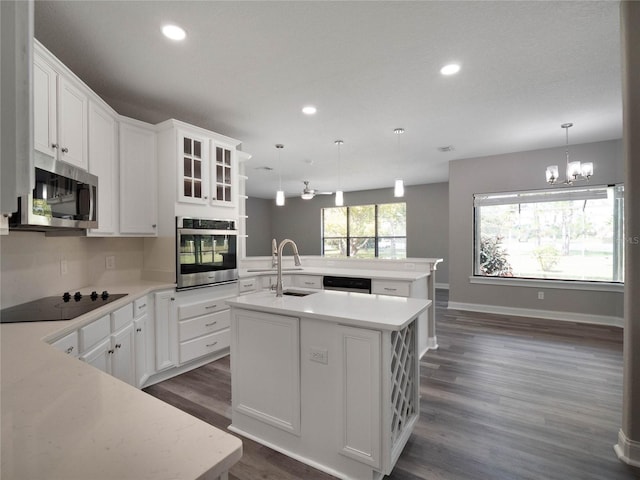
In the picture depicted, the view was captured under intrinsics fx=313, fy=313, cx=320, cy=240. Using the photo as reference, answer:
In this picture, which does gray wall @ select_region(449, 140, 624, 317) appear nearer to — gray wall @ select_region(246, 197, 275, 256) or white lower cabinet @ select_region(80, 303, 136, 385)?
white lower cabinet @ select_region(80, 303, 136, 385)

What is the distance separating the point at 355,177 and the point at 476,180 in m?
2.60

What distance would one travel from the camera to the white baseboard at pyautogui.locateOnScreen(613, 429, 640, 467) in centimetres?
184

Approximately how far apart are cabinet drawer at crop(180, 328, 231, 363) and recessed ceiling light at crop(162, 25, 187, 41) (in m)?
2.54

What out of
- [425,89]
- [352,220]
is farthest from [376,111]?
[352,220]

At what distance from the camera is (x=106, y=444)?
664 mm

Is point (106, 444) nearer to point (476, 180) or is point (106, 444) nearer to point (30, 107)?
point (30, 107)

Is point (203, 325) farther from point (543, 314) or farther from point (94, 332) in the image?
point (543, 314)

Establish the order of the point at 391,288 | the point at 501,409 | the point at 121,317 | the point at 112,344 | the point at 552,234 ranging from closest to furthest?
the point at 112,344, the point at 121,317, the point at 501,409, the point at 391,288, the point at 552,234

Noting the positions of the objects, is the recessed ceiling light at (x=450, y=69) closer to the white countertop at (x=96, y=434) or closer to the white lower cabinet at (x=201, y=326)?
the white lower cabinet at (x=201, y=326)

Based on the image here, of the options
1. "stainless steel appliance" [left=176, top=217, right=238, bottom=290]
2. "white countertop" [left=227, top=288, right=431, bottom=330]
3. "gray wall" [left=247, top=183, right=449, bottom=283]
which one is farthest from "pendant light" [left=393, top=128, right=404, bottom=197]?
"gray wall" [left=247, top=183, right=449, bottom=283]

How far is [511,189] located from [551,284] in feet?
5.39

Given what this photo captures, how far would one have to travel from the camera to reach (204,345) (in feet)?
10.4

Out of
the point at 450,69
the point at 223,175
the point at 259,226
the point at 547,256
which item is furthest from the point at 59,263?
the point at 259,226

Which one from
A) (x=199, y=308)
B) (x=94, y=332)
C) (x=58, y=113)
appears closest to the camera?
(x=94, y=332)
